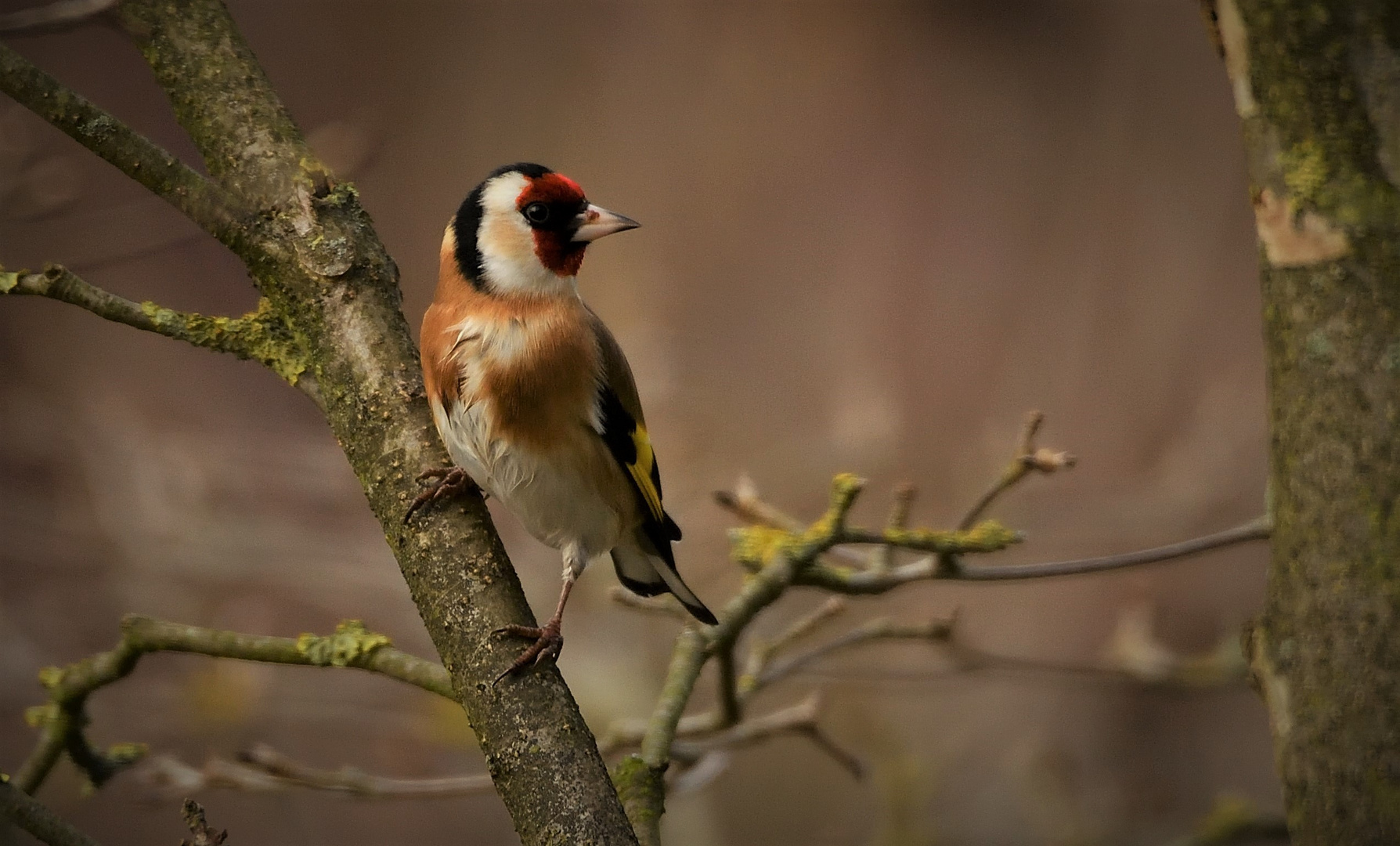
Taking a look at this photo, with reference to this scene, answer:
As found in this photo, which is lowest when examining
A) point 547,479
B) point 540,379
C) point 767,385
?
point 547,479

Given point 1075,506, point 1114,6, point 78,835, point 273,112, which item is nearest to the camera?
point 78,835

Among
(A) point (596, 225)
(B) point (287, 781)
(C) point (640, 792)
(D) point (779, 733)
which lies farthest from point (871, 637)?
(B) point (287, 781)

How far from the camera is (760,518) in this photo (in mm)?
1906

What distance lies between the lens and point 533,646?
1346 mm

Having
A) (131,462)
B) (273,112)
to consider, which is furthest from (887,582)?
(131,462)

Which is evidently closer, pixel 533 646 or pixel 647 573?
pixel 533 646

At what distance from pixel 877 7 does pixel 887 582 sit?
3.47 m

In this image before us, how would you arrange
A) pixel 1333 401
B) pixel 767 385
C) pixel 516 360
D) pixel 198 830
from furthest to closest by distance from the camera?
1. pixel 767 385
2. pixel 516 360
3. pixel 1333 401
4. pixel 198 830

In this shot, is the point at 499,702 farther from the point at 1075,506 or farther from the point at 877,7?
the point at 877,7

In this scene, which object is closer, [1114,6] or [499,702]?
[499,702]

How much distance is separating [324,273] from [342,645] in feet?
1.46

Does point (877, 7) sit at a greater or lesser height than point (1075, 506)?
greater

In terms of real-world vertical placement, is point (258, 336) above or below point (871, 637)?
above

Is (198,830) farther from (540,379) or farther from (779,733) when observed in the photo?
(779,733)
